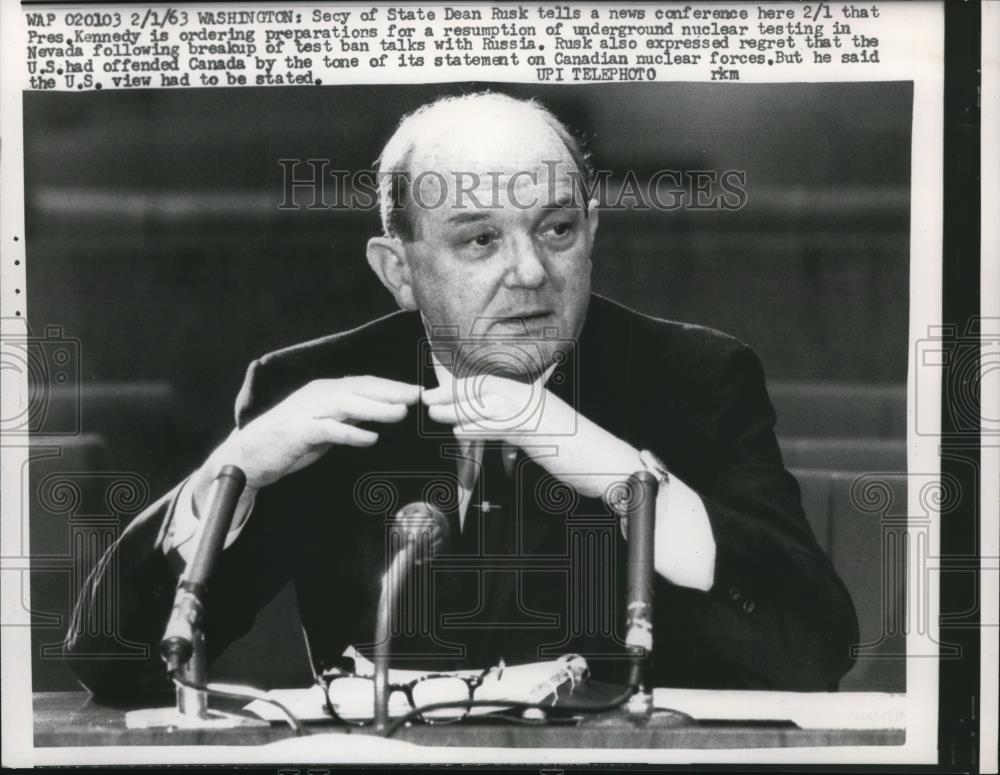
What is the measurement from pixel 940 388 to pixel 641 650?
1.29 meters

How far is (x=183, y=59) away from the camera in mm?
3963

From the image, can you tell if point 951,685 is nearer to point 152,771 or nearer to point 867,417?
point 867,417

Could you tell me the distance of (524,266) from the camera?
12.7ft

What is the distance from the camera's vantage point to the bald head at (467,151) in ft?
12.8

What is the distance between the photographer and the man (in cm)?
391

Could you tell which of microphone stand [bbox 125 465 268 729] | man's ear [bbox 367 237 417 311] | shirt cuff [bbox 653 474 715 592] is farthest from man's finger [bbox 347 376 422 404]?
shirt cuff [bbox 653 474 715 592]

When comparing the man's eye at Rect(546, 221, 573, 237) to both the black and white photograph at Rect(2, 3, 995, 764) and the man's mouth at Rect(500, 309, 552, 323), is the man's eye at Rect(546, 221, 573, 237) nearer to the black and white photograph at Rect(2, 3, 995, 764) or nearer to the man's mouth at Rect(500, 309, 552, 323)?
the black and white photograph at Rect(2, 3, 995, 764)

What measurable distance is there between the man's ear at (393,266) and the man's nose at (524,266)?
1.08 feet

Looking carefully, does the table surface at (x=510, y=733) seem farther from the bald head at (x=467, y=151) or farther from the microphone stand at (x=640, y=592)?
the bald head at (x=467, y=151)

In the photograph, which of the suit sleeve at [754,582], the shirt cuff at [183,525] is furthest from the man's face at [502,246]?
the shirt cuff at [183,525]

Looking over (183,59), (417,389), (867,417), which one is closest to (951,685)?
(867,417)

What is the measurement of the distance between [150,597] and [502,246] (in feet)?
5.26

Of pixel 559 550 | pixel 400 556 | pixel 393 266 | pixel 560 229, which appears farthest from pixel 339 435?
pixel 560 229

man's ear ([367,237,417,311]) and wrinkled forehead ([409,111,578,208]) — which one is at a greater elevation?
wrinkled forehead ([409,111,578,208])
